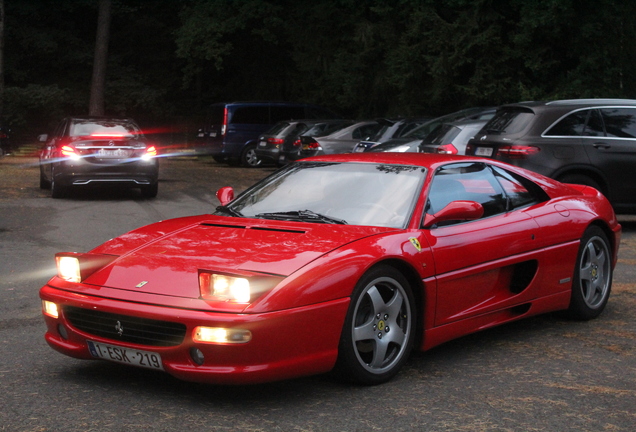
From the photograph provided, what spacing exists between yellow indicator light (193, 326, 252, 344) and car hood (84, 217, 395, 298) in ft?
0.73

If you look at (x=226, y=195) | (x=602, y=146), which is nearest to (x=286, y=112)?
(x=602, y=146)

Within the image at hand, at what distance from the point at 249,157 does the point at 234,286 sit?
76.1ft

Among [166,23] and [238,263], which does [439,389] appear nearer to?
[238,263]

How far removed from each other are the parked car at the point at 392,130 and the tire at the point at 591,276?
11266 millimetres

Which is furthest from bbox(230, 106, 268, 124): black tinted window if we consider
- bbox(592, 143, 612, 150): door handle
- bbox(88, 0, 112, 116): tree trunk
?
bbox(592, 143, 612, 150): door handle

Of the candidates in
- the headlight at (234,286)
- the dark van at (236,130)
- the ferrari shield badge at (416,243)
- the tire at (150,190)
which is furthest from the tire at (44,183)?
the headlight at (234,286)

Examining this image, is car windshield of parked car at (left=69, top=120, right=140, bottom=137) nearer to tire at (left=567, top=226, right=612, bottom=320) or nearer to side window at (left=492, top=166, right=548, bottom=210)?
side window at (left=492, top=166, right=548, bottom=210)

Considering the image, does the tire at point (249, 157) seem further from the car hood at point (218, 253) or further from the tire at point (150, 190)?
the car hood at point (218, 253)

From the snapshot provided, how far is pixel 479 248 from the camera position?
218 inches

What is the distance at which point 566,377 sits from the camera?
5039 millimetres

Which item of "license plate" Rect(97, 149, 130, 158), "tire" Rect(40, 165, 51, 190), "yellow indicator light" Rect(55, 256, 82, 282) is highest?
"yellow indicator light" Rect(55, 256, 82, 282)

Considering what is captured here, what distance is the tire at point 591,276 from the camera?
645 centimetres

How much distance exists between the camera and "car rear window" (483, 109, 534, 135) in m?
11.5

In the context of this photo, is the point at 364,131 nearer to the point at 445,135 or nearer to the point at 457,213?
the point at 445,135
